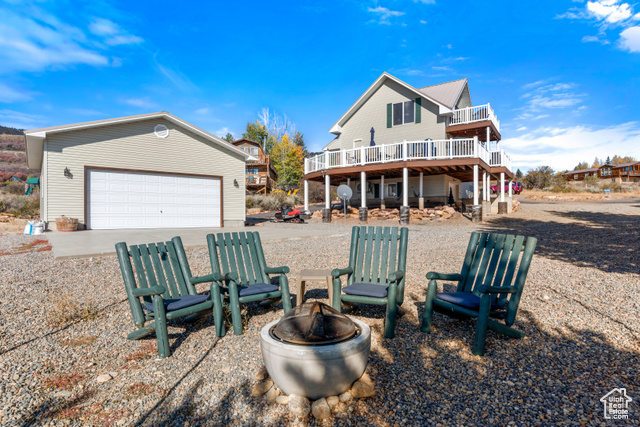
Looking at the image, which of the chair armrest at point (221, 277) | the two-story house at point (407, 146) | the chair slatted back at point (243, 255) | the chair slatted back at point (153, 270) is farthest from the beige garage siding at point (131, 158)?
the chair armrest at point (221, 277)

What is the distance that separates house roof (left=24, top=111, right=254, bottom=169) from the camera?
1095cm

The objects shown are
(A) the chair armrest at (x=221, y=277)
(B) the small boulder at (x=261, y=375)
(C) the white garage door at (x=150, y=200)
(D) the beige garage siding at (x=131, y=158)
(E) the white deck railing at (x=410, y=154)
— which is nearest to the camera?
(B) the small boulder at (x=261, y=375)

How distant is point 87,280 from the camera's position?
5059mm

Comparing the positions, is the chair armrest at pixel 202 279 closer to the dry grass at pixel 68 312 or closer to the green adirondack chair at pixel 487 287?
the dry grass at pixel 68 312

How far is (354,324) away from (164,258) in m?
2.30

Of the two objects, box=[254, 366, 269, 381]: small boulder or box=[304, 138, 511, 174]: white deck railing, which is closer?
box=[254, 366, 269, 381]: small boulder

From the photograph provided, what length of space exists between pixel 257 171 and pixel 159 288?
114 feet

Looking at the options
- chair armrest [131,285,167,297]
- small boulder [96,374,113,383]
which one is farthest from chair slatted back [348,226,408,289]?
small boulder [96,374,113,383]

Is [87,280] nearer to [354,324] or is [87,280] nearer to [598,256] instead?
[354,324]

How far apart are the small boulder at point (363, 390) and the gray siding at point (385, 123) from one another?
17.5m

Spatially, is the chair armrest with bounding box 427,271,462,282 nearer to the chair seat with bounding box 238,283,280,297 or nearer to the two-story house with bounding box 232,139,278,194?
the chair seat with bounding box 238,283,280,297

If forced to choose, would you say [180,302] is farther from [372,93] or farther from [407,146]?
[372,93]

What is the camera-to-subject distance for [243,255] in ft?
13.1

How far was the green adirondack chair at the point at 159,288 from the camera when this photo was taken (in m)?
2.96
